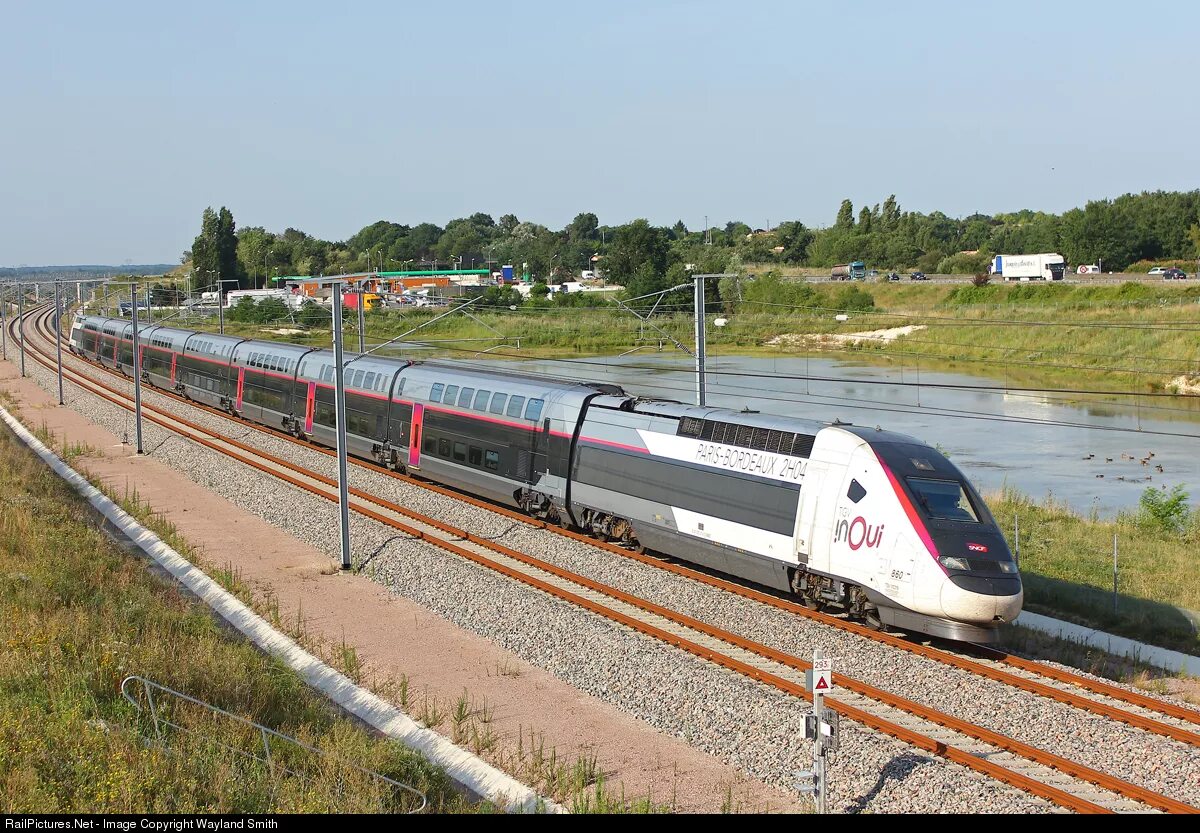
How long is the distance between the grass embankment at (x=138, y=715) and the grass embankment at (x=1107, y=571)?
1517cm

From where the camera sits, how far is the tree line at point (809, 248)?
120 metres

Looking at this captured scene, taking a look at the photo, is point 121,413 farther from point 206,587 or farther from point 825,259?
point 825,259

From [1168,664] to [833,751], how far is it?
30.9 ft

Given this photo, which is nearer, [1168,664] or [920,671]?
[920,671]

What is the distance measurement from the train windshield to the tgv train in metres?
0.02

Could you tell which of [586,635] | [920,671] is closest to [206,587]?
[586,635]

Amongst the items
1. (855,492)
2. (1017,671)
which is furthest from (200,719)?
(1017,671)

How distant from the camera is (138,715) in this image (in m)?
13.3

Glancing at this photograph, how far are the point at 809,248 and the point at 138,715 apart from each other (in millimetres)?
156531

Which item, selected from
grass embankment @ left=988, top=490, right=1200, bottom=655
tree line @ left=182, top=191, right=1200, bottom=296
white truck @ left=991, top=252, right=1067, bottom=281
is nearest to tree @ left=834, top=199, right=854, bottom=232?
tree line @ left=182, top=191, right=1200, bottom=296

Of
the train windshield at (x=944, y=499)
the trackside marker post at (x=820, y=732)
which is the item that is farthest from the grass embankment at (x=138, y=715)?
the train windshield at (x=944, y=499)

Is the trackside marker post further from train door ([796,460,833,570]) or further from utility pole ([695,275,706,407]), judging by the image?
utility pole ([695,275,706,407])

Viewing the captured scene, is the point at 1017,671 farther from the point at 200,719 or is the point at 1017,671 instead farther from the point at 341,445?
the point at 341,445

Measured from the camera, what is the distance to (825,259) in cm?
15438
